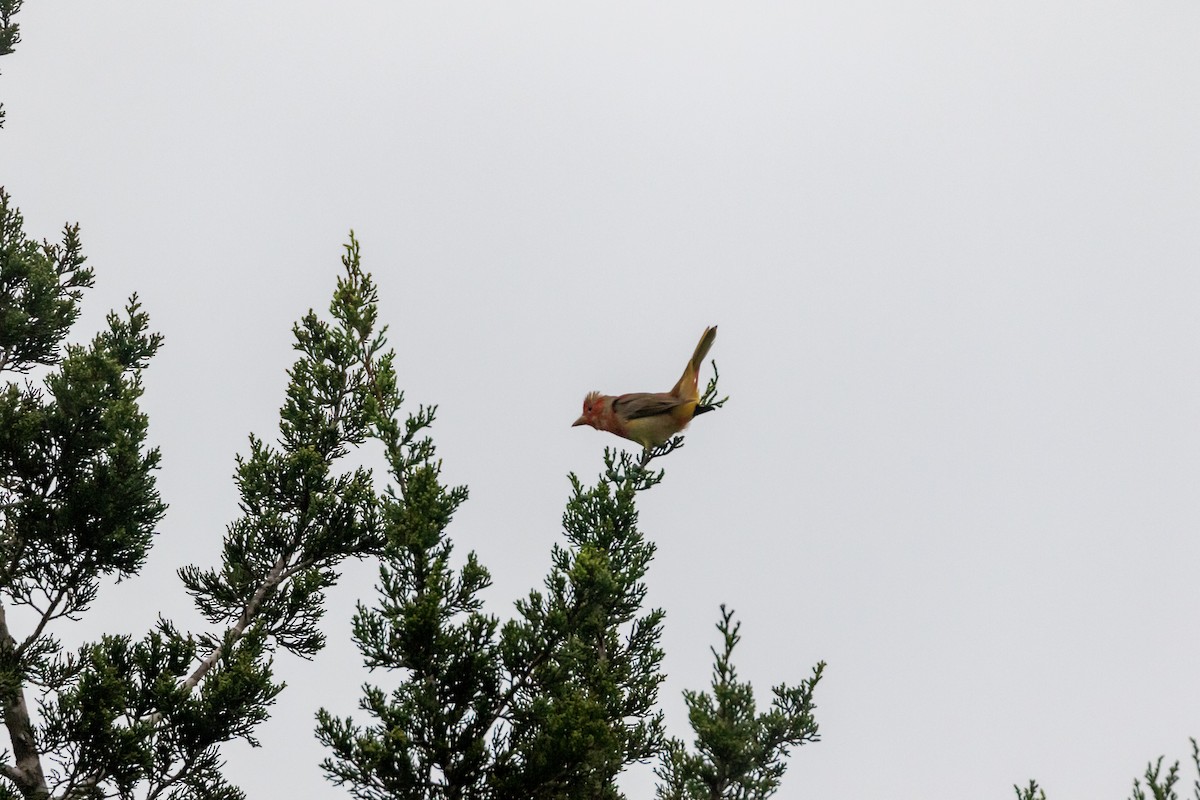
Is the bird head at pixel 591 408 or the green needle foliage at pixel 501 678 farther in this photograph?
the bird head at pixel 591 408

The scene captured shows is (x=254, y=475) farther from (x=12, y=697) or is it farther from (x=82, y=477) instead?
(x=12, y=697)

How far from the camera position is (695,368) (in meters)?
10.2

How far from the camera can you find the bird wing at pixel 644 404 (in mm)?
9766

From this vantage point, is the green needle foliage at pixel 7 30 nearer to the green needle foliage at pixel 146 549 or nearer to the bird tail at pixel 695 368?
the green needle foliage at pixel 146 549

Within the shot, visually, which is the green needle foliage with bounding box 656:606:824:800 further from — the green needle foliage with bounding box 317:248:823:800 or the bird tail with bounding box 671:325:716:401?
the bird tail with bounding box 671:325:716:401

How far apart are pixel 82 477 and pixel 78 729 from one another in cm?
216

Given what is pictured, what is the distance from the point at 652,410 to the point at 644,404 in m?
0.12

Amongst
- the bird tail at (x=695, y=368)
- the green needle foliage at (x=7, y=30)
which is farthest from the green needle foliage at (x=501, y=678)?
the green needle foliage at (x=7, y=30)

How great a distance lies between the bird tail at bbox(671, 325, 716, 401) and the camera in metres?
10.1

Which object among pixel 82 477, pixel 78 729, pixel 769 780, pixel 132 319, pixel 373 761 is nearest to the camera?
pixel 769 780

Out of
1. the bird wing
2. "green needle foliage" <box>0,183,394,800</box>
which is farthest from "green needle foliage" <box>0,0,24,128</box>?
the bird wing

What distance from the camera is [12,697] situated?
30.6ft

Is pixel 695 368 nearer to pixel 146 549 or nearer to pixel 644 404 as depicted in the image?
pixel 644 404

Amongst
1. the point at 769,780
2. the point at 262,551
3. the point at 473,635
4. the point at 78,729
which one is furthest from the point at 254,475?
the point at 769,780
